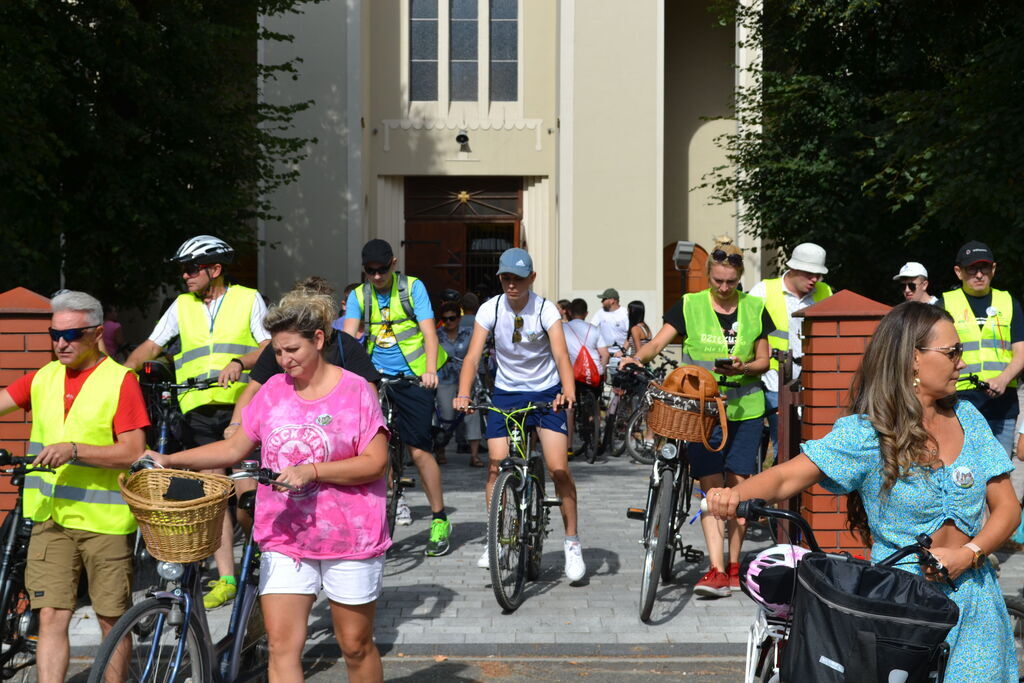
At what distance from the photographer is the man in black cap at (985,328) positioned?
833 centimetres

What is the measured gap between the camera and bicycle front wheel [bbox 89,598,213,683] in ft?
13.9

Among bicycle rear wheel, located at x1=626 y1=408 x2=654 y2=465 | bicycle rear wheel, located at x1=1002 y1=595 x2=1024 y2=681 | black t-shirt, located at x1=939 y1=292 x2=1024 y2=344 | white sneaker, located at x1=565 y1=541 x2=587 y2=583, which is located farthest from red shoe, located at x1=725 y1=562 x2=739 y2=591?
bicycle rear wheel, located at x1=626 y1=408 x2=654 y2=465

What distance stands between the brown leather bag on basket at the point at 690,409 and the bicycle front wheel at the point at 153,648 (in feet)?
10.8

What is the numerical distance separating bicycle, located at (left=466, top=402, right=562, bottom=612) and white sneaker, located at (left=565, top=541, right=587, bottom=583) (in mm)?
182

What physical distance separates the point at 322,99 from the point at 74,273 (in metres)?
8.91

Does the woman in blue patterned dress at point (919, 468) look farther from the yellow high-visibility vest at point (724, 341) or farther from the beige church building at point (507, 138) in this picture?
the beige church building at point (507, 138)

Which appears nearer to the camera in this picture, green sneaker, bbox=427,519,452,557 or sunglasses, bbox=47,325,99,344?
sunglasses, bbox=47,325,99,344

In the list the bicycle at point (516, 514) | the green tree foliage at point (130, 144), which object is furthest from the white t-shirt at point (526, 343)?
the green tree foliage at point (130, 144)

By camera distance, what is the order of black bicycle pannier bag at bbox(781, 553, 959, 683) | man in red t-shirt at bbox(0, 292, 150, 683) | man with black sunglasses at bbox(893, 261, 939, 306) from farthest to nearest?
1. man with black sunglasses at bbox(893, 261, 939, 306)
2. man in red t-shirt at bbox(0, 292, 150, 683)
3. black bicycle pannier bag at bbox(781, 553, 959, 683)

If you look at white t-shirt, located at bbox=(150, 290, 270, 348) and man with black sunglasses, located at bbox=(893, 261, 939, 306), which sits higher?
man with black sunglasses, located at bbox=(893, 261, 939, 306)

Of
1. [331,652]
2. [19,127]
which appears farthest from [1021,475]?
[19,127]

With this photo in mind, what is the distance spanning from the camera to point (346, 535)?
4.61 meters

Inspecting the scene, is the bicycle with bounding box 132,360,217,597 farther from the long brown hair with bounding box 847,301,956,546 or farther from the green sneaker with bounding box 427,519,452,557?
the long brown hair with bounding box 847,301,956,546

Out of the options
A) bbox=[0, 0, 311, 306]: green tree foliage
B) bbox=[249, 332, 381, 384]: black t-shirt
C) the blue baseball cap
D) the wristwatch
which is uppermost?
bbox=[0, 0, 311, 306]: green tree foliage
